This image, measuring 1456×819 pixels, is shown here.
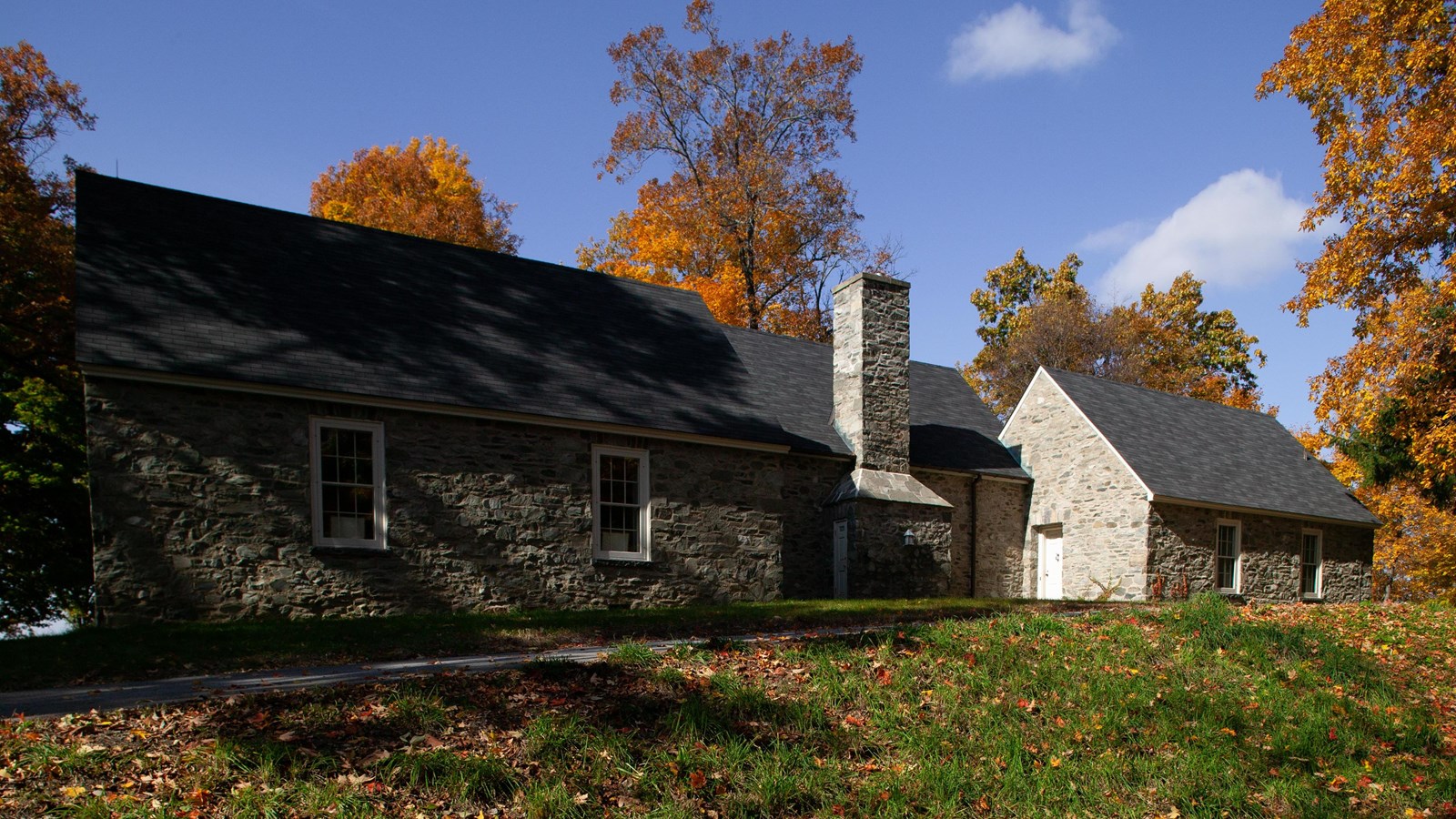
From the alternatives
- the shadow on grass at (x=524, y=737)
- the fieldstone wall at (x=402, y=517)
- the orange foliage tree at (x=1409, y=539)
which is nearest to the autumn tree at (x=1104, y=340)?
the orange foliage tree at (x=1409, y=539)

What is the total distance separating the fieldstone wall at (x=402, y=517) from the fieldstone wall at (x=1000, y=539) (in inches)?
221

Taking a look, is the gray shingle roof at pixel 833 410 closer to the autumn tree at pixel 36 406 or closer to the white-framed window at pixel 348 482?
the white-framed window at pixel 348 482

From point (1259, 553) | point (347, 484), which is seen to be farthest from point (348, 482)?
point (1259, 553)

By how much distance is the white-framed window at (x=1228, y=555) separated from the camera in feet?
67.5

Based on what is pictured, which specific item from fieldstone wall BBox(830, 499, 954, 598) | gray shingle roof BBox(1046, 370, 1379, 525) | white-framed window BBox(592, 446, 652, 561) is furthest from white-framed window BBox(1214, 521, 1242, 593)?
white-framed window BBox(592, 446, 652, 561)

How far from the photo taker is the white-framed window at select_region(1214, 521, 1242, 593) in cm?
2058

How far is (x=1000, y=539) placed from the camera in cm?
2045

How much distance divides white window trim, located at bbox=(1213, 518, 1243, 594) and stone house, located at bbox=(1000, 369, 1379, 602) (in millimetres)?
26

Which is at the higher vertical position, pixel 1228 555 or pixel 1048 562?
pixel 1228 555

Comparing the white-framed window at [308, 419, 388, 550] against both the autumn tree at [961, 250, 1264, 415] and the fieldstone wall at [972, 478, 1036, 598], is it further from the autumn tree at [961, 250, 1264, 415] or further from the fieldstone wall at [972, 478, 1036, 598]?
the autumn tree at [961, 250, 1264, 415]

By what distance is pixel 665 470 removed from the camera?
1508 cm

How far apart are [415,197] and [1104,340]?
1018 inches

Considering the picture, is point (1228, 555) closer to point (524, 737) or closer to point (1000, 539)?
point (1000, 539)

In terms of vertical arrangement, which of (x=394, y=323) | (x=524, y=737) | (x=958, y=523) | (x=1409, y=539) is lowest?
(x=1409, y=539)
